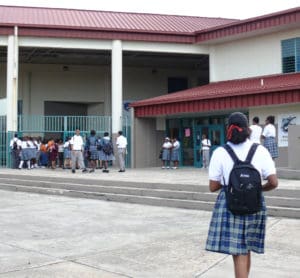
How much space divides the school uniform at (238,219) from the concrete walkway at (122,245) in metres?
1.44

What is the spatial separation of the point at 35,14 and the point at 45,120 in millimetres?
6085

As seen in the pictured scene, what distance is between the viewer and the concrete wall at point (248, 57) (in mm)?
22141

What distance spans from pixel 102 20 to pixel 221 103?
A: 28.6 ft

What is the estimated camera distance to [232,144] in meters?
4.25

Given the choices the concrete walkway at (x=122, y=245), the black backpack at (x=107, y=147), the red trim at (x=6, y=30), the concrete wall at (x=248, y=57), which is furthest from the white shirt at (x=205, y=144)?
the red trim at (x=6, y=30)

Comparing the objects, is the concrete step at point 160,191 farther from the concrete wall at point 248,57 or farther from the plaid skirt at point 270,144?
the concrete wall at point 248,57

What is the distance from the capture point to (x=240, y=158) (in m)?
4.14

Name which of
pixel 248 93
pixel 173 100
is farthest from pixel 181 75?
pixel 248 93

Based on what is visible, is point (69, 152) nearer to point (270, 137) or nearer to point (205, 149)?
point (205, 149)

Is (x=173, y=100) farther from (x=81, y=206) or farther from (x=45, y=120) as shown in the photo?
(x=81, y=206)

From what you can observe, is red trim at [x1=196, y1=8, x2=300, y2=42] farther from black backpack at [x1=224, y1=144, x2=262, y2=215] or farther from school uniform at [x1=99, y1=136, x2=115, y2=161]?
black backpack at [x1=224, y1=144, x2=262, y2=215]

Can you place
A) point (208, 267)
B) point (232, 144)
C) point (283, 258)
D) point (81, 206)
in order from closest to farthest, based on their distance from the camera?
point (232, 144), point (208, 267), point (283, 258), point (81, 206)

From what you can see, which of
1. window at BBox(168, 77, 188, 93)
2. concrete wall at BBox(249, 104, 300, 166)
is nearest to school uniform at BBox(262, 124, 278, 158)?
concrete wall at BBox(249, 104, 300, 166)

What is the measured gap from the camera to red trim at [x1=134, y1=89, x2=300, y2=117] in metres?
18.1
